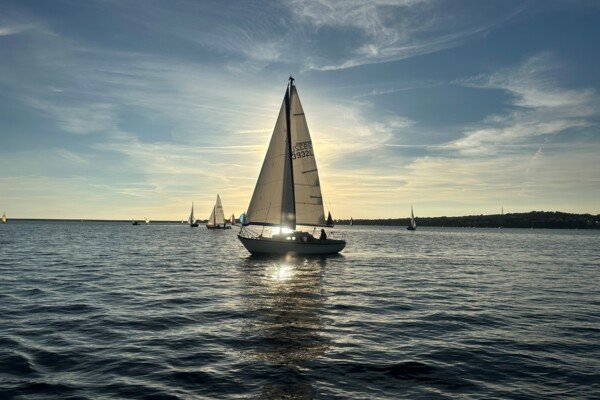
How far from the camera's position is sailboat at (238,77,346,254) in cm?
4156

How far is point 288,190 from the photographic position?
42.3 meters

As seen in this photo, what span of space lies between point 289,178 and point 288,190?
1288mm

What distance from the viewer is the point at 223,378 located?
997cm

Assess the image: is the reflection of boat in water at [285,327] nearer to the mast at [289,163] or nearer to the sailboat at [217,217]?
the mast at [289,163]

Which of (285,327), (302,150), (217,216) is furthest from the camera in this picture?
(217,216)

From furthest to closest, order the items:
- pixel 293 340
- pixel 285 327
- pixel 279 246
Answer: pixel 279 246 → pixel 285 327 → pixel 293 340

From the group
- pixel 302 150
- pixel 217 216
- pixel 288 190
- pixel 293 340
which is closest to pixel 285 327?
pixel 293 340

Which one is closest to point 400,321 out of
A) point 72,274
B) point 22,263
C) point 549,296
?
point 549,296

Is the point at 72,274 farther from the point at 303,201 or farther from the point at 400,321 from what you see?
the point at 400,321

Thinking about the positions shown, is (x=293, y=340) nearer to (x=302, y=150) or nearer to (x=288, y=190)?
(x=288, y=190)

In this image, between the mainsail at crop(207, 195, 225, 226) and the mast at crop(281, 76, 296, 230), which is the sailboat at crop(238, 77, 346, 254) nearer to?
the mast at crop(281, 76, 296, 230)

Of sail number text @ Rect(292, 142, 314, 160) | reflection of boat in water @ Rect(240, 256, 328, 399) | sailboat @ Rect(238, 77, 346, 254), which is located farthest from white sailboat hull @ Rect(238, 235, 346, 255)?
reflection of boat in water @ Rect(240, 256, 328, 399)

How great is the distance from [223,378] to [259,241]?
102 feet

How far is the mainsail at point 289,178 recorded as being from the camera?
4162cm
